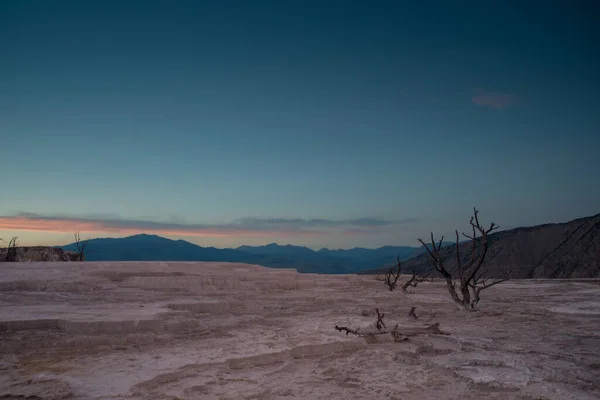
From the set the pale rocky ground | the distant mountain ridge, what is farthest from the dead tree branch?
the distant mountain ridge

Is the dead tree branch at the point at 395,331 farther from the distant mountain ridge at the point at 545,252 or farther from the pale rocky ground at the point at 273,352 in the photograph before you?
the distant mountain ridge at the point at 545,252

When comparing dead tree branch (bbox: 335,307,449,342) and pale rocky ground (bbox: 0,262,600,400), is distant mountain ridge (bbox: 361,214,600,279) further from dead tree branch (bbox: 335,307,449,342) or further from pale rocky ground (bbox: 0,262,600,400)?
dead tree branch (bbox: 335,307,449,342)

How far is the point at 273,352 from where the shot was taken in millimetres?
5965

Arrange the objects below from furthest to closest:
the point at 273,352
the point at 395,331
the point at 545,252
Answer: the point at 545,252 → the point at 395,331 → the point at 273,352

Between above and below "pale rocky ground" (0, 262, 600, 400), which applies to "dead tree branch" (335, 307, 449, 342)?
above

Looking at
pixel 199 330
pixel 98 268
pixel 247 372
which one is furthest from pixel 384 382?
pixel 98 268

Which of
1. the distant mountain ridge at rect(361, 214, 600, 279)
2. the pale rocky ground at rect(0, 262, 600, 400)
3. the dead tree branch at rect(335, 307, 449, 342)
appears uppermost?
the distant mountain ridge at rect(361, 214, 600, 279)

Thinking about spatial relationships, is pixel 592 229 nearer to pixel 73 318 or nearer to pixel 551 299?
pixel 551 299

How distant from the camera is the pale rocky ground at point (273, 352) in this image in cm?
465

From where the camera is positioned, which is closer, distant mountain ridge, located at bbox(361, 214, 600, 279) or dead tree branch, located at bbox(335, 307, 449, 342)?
dead tree branch, located at bbox(335, 307, 449, 342)

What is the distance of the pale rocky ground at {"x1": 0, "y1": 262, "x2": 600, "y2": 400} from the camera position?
15.3 ft

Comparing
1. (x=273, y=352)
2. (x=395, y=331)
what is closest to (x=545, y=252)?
(x=395, y=331)

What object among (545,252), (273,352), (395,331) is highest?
(545,252)

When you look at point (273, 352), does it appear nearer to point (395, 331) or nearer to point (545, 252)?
point (395, 331)
